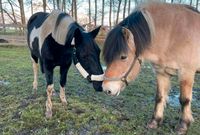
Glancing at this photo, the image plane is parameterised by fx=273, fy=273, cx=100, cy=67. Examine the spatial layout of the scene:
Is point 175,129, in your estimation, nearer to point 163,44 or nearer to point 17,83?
point 163,44

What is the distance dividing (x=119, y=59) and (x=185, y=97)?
0.99 metres

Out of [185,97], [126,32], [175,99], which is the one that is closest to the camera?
[126,32]

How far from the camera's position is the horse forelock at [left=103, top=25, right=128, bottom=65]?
9.77 ft

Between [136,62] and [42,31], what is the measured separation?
1.53 metres

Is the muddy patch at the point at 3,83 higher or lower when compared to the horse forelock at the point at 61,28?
lower

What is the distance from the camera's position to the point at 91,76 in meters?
3.48

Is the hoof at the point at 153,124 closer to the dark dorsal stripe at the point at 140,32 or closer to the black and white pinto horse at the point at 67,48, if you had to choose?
the black and white pinto horse at the point at 67,48

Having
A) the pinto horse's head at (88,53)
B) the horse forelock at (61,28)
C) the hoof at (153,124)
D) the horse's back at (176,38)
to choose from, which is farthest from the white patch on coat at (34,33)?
the hoof at (153,124)

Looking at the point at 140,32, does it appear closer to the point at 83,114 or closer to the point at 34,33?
the point at 83,114

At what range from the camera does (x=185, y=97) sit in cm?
334

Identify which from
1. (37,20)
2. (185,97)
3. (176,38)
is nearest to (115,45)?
(176,38)

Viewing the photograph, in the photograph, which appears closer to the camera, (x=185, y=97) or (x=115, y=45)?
(x=115, y=45)

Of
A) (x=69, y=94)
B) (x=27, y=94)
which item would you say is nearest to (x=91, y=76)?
(x=69, y=94)

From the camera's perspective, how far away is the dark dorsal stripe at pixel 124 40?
299cm
